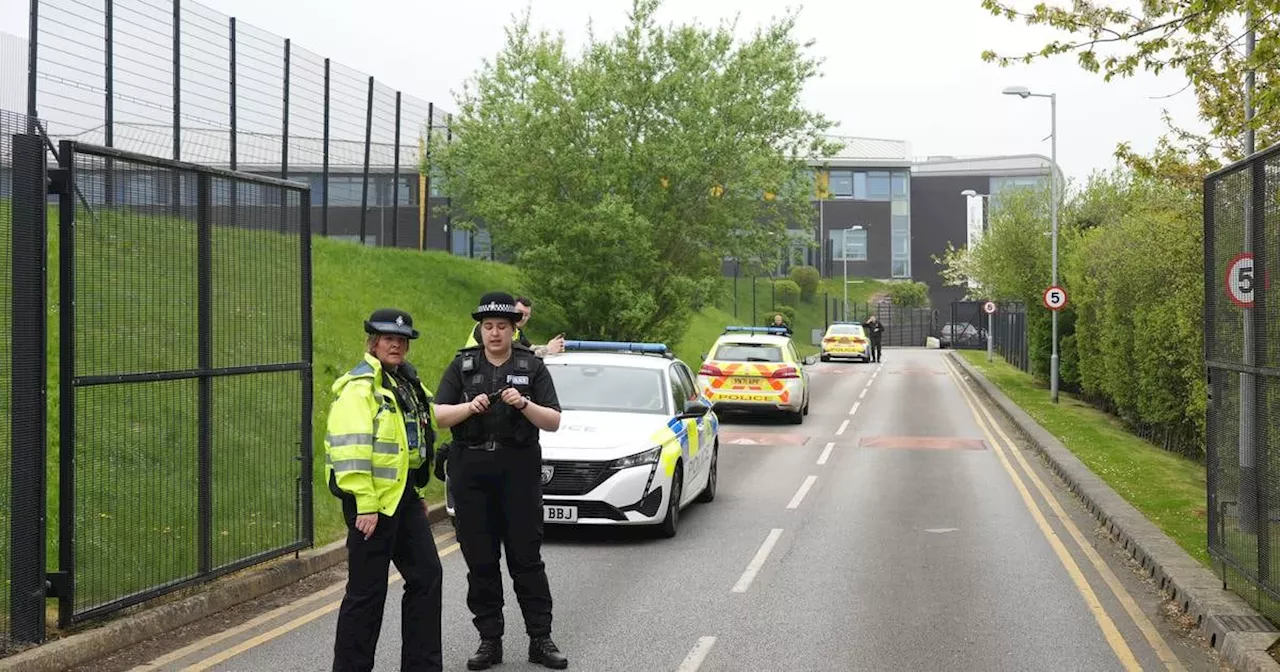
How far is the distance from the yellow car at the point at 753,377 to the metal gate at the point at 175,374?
48.5 ft

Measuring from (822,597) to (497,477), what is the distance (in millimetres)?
3107

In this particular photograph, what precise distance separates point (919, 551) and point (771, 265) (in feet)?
65.4

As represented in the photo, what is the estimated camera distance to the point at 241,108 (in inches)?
909

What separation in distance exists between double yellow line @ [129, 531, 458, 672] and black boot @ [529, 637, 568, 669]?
855 millimetres

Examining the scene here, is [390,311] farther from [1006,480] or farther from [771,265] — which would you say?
[771,265]

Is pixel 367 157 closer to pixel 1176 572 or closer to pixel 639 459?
pixel 639 459

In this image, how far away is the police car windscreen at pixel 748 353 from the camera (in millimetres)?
24469

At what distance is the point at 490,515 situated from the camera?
7.19 metres

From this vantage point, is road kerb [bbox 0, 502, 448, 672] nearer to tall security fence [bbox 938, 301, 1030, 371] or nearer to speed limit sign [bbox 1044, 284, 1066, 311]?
speed limit sign [bbox 1044, 284, 1066, 311]

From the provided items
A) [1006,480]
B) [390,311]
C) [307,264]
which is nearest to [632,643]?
[390,311]

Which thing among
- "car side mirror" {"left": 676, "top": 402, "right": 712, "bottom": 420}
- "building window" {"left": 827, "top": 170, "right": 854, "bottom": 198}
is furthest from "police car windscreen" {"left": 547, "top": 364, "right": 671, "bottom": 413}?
"building window" {"left": 827, "top": 170, "right": 854, "bottom": 198}

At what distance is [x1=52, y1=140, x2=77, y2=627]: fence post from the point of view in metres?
7.23

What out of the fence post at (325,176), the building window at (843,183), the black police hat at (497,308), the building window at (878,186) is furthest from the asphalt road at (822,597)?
the building window at (878,186)

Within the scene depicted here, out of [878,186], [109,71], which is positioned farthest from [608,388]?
[878,186]
